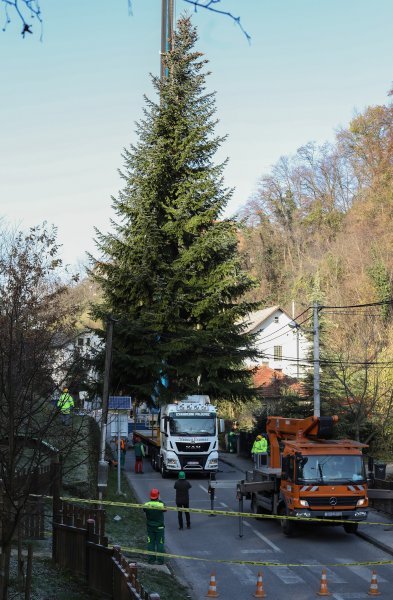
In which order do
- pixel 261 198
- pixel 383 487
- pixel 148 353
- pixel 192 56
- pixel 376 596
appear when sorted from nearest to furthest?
pixel 376 596 → pixel 383 487 → pixel 148 353 → pixel 192 56 → pixel 261 198

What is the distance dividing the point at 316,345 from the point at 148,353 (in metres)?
11.8

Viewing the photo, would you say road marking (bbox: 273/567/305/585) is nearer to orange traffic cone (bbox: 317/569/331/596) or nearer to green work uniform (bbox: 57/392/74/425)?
orange traffic cone (bbox: 317/569/331/596)

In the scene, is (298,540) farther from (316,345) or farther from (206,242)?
(206,242)

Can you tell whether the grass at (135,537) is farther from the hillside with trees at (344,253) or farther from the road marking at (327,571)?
the hillside with trees at (344,253)

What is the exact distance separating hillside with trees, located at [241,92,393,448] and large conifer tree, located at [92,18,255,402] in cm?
291

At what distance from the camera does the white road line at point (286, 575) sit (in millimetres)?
15930

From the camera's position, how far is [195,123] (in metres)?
43.7

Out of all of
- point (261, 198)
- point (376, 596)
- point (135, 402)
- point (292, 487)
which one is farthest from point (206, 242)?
point (261, 198)

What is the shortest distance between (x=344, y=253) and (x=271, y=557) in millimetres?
55120

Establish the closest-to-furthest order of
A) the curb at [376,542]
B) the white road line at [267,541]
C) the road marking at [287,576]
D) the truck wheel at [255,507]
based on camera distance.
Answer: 1. the road marking at [287,576]
2. the curb at [376,542]
3. the white road line at [267,541]
4. the truck wheel at [255,507]

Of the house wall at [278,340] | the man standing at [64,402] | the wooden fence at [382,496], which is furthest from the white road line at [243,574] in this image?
the house wall at [278,340]

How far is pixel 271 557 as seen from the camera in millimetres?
18391

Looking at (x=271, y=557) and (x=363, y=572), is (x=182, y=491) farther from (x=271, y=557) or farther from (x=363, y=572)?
(x=363, y=572)

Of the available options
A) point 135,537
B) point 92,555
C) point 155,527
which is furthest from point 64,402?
point 135,537
